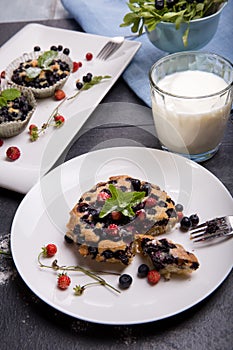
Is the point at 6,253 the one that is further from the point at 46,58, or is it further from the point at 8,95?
the point at 46,58

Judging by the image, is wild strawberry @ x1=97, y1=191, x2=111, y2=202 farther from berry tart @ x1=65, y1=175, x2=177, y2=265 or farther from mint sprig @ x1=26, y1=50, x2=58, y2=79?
mint sprig @ x1=26, y1=50, x2=58, y2=79

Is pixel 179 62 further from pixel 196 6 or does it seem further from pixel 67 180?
pixel 67 180

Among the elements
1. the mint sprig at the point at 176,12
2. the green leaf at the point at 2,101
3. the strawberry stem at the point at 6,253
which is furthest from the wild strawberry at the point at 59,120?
the strawberry stem at the point at 6,253

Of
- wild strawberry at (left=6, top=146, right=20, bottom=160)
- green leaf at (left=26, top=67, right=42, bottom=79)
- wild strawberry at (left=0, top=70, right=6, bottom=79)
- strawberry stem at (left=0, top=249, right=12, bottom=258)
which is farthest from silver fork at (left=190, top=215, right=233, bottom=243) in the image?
wild strawberry at (left=0, top=70, right=6, bottom=79)

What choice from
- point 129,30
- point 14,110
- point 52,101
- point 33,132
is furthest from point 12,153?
point 129,30

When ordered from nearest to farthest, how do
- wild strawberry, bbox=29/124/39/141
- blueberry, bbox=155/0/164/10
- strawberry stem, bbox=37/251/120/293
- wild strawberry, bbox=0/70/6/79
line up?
strawberry stem, bbox=37/251/120/293 → wild strawberry, bbox=29/124/39/141 → blueberry, bbox=155/0/164/10 → wild strawberry, bbox=0/70/6/79

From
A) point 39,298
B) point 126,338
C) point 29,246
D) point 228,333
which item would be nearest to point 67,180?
point 29,246

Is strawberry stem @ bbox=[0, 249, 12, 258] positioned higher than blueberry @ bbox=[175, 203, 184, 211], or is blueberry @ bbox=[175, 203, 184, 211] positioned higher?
blueberry @ bbox=[175, 203, 184, 211]

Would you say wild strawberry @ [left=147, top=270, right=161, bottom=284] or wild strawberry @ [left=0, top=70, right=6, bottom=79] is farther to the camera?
wild strawberry @ [left=0, top=70, right=6, bottom=79]
